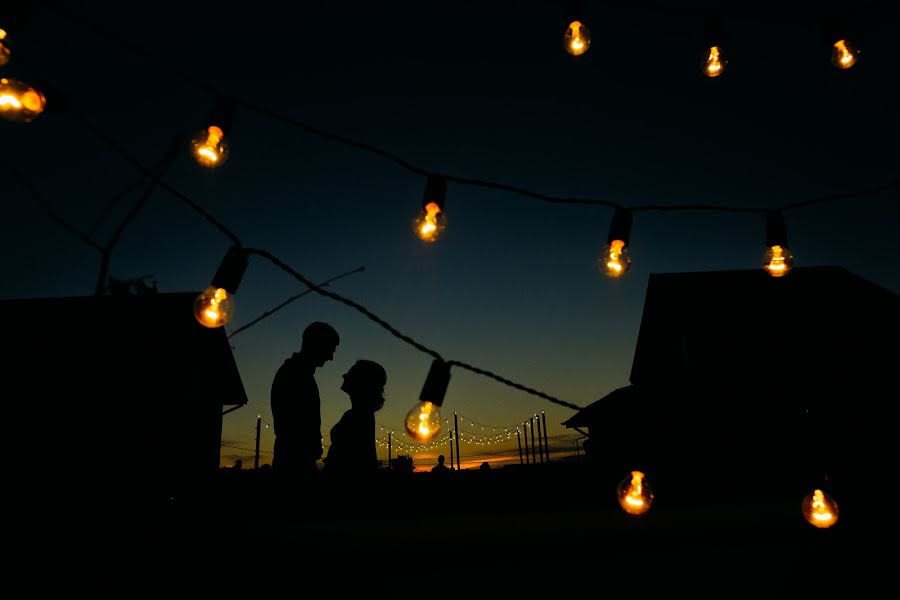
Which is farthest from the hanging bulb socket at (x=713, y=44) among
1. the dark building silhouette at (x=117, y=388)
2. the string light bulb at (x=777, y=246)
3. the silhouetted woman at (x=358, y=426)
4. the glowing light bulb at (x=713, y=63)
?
the dark building silhouette at (x=117, y=388)

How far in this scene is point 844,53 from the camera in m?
3.66

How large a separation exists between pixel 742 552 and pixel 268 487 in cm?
260

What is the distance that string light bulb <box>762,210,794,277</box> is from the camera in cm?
274

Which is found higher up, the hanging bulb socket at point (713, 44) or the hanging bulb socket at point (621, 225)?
the hanging bulb socket at point (713, 44)

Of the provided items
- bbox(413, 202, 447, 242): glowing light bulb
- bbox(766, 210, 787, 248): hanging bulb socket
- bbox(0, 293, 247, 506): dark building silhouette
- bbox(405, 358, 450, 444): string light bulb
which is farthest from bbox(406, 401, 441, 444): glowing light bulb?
bbox(0, 293, 247, 506): dark building silhouette

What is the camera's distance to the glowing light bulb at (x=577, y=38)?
3.29 meters

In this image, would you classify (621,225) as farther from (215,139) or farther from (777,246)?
(215,139)

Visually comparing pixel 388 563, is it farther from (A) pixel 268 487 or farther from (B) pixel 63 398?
(B) pixel 63 398

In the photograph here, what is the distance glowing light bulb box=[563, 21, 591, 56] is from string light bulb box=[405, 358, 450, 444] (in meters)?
2.43

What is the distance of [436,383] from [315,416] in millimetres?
1724

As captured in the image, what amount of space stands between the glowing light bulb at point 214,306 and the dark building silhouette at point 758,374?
33.6ft

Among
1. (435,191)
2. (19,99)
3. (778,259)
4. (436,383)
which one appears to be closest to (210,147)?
(19,99)

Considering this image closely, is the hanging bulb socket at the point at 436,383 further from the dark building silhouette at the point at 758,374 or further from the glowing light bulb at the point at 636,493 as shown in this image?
the dark building silhouette at the point at 758,374

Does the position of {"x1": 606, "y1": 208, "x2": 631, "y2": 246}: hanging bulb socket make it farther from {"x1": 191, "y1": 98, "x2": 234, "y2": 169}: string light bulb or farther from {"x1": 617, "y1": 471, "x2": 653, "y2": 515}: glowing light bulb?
{"x1": 191, "y1": 98, "x2": 234, "y2": 169}: string light bulb
